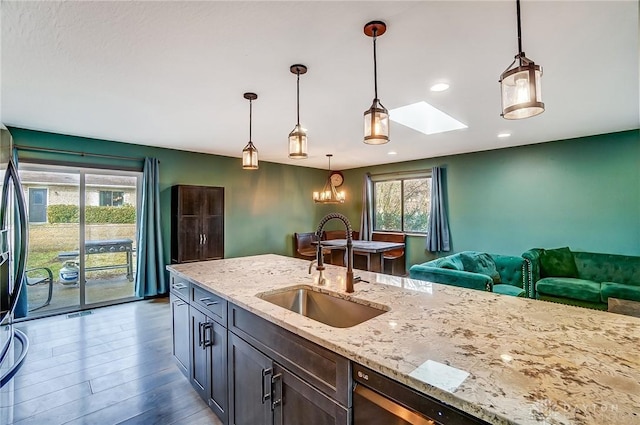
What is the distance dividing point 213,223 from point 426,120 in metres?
3.82

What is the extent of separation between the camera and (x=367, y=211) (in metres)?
7.14

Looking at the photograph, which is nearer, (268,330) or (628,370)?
(628,370)

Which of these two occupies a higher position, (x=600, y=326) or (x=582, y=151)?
(x=582, y=151)

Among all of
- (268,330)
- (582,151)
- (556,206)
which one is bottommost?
(268,330)

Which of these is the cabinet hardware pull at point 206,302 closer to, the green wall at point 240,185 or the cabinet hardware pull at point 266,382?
the cabinet hardware pull at point 266,382

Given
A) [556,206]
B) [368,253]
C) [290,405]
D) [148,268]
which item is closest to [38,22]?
[290,405]

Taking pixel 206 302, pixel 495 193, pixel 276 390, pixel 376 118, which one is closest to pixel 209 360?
pixel 206 302

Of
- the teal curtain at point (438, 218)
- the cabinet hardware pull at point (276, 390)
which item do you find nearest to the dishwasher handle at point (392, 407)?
the cabinet hardware pull at point (276, 390)

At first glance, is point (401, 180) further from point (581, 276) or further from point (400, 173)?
point (581, 276)

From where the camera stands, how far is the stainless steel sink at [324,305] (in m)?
1.75

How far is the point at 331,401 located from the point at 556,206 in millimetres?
5162

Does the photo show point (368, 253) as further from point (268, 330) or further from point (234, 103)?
point (268, 330)

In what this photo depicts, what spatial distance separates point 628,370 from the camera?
935 mm

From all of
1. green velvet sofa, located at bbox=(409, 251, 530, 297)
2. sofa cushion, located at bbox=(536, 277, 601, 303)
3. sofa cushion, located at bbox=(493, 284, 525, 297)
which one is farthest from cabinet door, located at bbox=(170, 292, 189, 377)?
sofa cushion, located at bbox=(536, 277, 601, 303)
